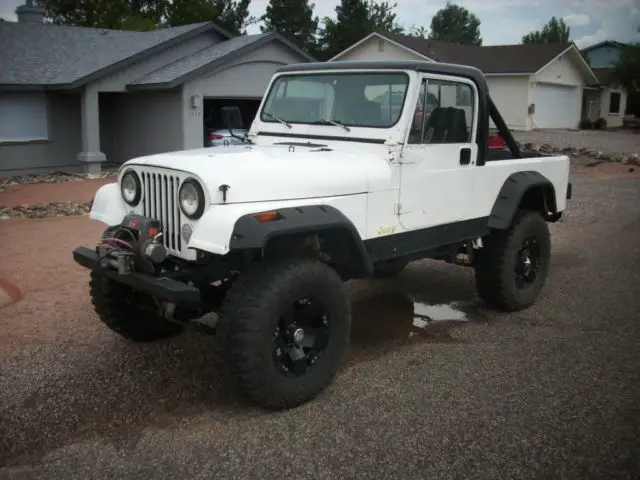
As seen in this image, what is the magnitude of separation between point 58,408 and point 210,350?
129 cm

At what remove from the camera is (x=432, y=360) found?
4984 mm

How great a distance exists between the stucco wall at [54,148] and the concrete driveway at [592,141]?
1598 cm

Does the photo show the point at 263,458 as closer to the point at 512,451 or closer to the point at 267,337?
the point at 267,337

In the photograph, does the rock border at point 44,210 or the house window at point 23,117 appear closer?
the rock border at point 44,210

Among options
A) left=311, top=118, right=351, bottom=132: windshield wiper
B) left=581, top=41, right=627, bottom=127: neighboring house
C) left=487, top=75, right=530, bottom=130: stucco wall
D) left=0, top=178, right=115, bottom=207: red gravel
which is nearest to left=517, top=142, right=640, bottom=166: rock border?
left=487, top=75, right=530, bottom=130: stucco wall

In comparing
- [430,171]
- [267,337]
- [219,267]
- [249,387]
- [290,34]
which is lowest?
[249,387]

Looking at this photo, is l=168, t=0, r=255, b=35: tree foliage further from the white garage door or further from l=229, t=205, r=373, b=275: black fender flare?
l=229, t=205, r=373, b=275: black fender flare

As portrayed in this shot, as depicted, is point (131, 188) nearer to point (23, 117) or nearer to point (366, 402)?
point (366, 402)

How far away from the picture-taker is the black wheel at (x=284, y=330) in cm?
385

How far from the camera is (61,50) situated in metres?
18.7

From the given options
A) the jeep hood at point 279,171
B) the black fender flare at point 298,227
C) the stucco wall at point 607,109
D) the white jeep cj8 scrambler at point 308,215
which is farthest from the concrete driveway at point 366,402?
the stucco wall at point 607,109

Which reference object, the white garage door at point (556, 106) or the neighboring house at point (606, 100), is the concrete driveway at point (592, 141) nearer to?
the white garage door at point (556, 106)

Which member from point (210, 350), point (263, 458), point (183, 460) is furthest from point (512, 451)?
point (210, 350)

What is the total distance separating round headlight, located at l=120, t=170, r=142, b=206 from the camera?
4445 mm
